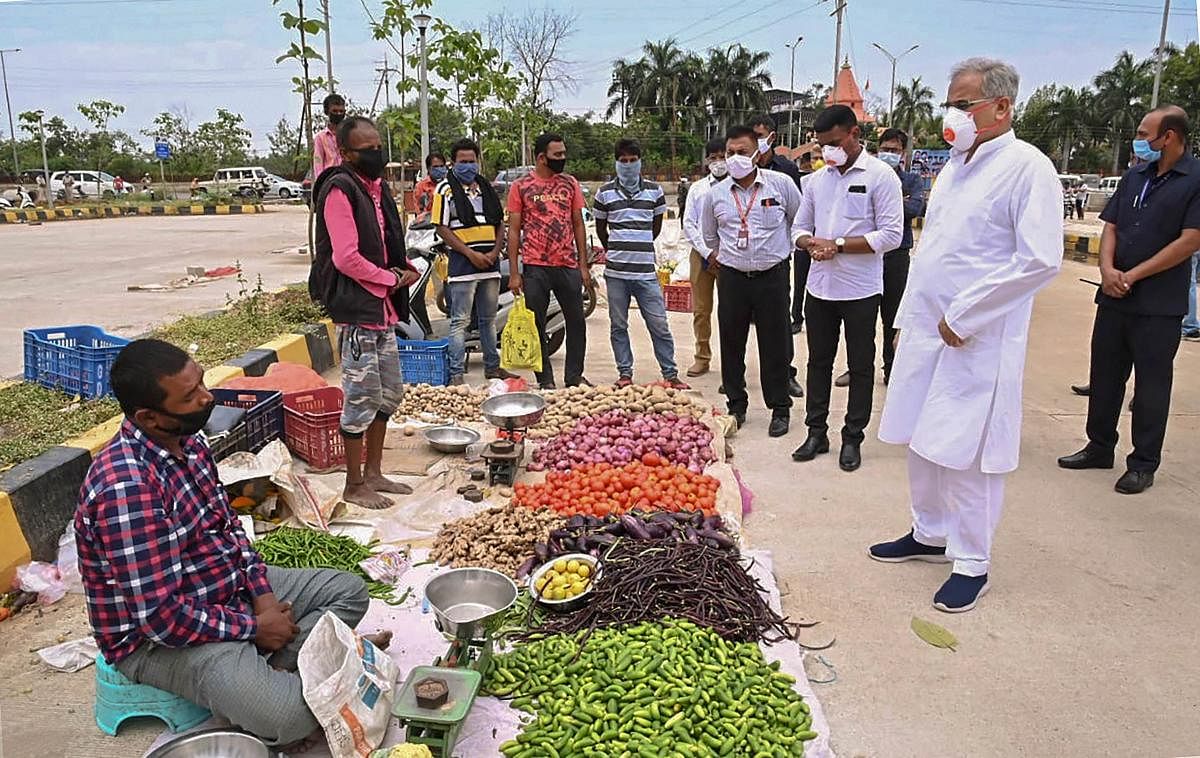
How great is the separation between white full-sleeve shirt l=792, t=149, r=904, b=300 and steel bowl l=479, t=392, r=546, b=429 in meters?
1.96

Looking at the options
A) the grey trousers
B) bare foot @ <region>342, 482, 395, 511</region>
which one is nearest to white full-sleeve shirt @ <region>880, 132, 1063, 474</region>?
the grey trousers

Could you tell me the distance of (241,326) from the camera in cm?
817

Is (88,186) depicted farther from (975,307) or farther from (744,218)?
(975,307)

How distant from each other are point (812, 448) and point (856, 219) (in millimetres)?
→ 1527

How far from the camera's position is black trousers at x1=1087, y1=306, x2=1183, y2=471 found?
204 inches

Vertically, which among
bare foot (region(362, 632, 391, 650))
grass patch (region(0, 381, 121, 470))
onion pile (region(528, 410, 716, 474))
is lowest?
bare foot (region(362, 632, 391, 650))

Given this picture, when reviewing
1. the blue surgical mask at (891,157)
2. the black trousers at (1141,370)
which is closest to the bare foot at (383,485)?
the black trousers at (1141,370)

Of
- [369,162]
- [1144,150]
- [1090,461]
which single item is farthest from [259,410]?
[1144,150]

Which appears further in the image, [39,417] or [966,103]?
[39,417]

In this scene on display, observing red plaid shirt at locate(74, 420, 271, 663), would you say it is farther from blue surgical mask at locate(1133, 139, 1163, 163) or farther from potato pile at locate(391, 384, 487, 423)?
blue surgical mask at locate(1133, 139, 1163, 163)

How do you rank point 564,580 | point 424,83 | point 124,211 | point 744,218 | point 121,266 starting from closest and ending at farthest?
point 564,580, point 744,218, point 424,83, point 121,266, point 124,211

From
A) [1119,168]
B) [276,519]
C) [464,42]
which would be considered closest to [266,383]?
[276,519]

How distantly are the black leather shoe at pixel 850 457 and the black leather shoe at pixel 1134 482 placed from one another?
1.51 meters

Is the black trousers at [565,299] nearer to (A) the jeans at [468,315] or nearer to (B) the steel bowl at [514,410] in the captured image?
(A) the jeans at [468,315]
